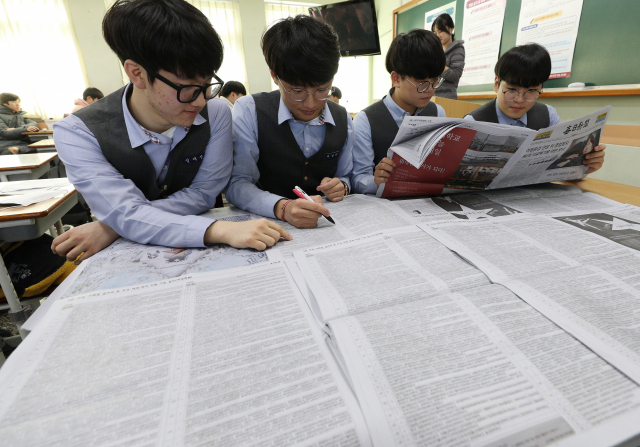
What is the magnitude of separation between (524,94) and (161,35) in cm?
113

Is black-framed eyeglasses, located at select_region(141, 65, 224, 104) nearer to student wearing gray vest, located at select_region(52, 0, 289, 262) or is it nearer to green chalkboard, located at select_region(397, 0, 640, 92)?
student wearing gray vest, located at select_region(52, 0, 289, 262)

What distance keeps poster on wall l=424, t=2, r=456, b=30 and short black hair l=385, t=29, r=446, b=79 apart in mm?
→ 2240

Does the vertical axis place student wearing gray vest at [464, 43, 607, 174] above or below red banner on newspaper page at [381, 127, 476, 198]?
above

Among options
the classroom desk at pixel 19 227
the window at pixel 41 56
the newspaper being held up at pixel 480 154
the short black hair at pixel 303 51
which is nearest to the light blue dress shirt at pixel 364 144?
the newspaper being held up at pixel 480 154

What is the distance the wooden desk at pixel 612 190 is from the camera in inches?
31.2

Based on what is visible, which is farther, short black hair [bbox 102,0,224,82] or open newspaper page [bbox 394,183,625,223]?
open newspaper page [bbox 394,183,625,223]

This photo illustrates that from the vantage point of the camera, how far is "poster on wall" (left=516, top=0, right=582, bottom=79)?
1.70m

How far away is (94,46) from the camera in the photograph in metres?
4.12

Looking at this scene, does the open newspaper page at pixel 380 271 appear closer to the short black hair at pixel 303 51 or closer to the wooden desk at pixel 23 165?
the short black hair at pixel 303 51

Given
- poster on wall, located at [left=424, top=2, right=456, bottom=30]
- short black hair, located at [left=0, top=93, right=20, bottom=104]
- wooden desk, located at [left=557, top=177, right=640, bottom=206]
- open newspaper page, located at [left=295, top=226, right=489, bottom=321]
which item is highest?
poster on wall, located at [left=424, top=2, right=456, bottom=30]

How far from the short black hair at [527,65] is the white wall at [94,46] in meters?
4.70

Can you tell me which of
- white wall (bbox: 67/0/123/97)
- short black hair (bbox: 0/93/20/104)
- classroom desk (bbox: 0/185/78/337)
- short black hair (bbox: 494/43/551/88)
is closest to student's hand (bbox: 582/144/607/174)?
short black hair (bbox: 494/43/551/88)

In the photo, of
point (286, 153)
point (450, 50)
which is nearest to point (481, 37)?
point (450, 50)

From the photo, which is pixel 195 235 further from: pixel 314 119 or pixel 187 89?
pixel 314 119
